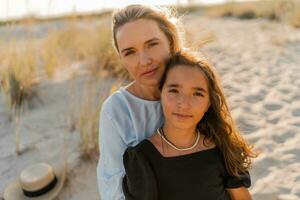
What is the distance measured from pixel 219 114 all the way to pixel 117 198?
58 cm

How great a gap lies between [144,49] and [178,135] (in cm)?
39

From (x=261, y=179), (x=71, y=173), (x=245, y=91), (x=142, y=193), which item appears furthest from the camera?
(x=245, y=91)

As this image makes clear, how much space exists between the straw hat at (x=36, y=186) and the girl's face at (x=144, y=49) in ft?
4.64

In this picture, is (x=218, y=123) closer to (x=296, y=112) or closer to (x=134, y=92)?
(x=134, y=92)

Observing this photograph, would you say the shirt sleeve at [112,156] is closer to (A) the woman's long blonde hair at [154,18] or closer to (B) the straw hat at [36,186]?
(A) the woman's long blonde hair at [154,18]

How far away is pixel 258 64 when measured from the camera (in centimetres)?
515

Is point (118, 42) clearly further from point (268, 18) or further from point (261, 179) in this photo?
point (268, 18)

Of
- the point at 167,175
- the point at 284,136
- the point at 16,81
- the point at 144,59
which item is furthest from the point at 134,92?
the point at 16,81

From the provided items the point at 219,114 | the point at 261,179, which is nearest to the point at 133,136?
the point at 219,114

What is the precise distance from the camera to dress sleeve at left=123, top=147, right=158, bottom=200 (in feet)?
5.53

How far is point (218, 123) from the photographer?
1881 mm

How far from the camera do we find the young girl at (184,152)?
170 cm

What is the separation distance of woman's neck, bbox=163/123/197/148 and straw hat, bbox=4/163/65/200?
1419 millimetres

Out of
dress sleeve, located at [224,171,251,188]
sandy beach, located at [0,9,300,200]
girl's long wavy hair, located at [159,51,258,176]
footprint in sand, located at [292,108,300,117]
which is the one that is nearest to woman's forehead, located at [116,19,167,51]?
girl's long wavy hair, located at [159,51,258,176]
